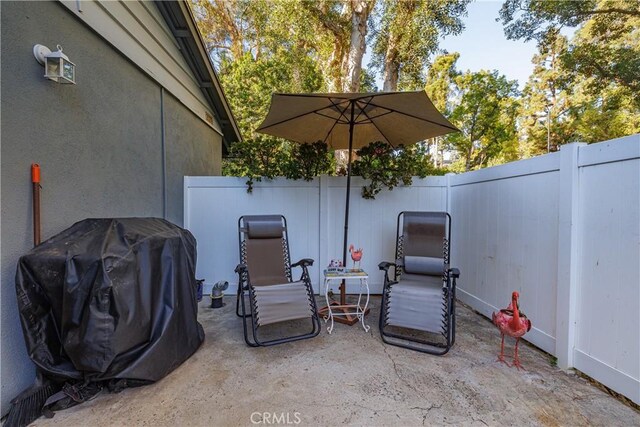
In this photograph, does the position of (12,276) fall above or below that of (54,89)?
below

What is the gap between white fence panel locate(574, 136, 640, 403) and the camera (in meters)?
1.92

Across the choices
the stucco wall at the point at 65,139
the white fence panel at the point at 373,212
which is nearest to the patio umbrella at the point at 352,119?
the white fence panel at the point at 373,212

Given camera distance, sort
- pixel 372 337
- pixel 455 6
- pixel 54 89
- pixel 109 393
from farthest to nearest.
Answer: pixel 455 6
pixel 372 337
pixel 54 89
pixel 109 393

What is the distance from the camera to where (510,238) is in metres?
3.15

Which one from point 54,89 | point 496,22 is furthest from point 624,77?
point 54,89

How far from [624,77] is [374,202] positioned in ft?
38.0

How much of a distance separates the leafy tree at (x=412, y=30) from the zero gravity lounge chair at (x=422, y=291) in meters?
6.53

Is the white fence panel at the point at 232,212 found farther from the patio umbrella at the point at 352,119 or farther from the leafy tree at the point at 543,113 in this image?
the leafy tree at the point at 543,113

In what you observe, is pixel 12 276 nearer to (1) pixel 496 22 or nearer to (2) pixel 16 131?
(2) pixel 16 131

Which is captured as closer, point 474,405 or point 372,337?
point 474,405

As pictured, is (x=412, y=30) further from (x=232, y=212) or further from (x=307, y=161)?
(x=232, y=212)

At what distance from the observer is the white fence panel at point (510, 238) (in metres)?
2.62

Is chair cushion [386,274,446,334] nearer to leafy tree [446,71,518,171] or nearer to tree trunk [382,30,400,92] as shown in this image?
tree trunk [382,30,400,92]

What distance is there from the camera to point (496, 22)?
32.4ft
